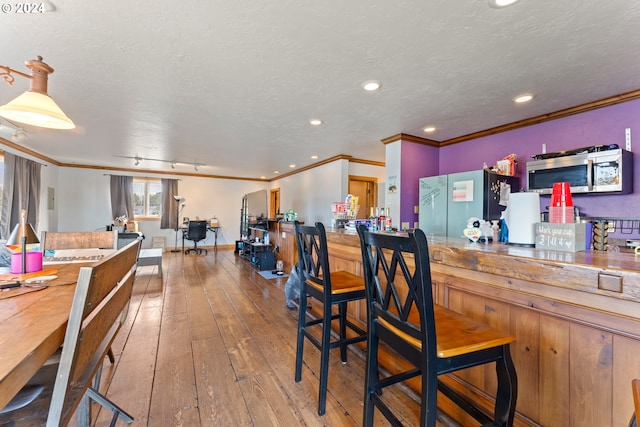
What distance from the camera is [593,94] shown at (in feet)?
8.29

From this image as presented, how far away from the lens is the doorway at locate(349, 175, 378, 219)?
5.83m

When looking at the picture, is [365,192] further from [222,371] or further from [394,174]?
[222,371]

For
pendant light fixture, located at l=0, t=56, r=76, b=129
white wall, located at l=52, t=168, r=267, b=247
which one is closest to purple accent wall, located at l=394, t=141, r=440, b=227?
pendant light fixture, located at l=0, t=56, r=76, b=129

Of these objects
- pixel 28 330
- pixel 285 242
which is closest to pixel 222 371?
pixel 28 330

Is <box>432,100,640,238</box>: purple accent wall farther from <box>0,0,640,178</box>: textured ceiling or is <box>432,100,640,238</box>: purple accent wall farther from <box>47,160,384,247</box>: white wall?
<box>47,160,384,247</box>: white wall

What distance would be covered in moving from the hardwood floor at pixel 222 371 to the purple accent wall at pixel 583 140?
2.89m

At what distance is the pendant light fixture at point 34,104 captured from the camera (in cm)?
134

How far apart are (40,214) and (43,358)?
724 cm

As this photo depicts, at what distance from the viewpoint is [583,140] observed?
2826mm

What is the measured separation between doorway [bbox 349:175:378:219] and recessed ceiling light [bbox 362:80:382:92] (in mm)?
3304

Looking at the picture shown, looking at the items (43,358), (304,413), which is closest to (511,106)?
(304,413)

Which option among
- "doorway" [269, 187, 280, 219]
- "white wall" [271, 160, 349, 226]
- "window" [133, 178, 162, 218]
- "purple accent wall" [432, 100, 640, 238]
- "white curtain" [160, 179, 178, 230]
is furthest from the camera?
"doorway" [269, 187, 280, 219]

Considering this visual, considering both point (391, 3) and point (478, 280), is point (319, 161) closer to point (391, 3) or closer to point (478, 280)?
point (391, 3)

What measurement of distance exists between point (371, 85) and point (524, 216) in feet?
5.55
